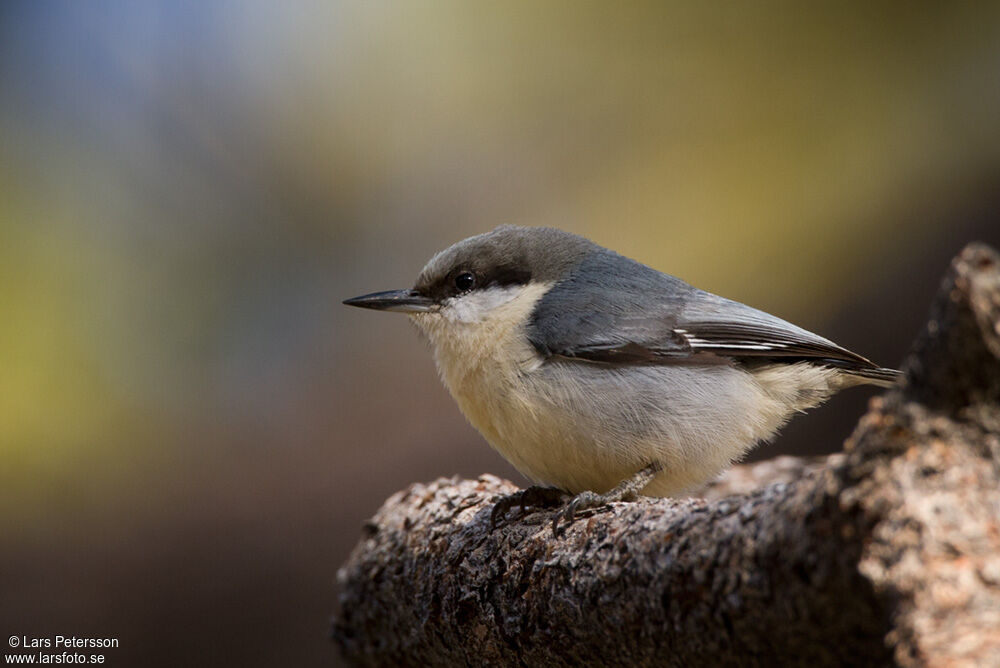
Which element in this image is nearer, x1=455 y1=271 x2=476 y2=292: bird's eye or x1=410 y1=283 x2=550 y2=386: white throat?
x1=410 y1=283 x2=550 y2=386: white throat

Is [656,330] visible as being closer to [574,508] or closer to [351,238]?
[574,508]

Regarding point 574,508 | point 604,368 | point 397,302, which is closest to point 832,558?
point 574,508

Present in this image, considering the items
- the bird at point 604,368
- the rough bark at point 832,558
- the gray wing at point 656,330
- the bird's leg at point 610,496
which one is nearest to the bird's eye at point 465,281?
the bird at point 604,368

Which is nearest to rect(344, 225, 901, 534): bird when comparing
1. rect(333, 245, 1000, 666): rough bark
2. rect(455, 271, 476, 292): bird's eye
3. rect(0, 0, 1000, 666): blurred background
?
rect(455, 271, 476, 292): bird's eye

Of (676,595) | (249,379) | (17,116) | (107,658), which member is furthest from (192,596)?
(676,595)

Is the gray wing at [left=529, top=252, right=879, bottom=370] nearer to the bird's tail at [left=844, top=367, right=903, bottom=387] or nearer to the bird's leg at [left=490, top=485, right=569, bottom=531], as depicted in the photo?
the bird's tail at [left=844, top=367, right=903, bottom=387]

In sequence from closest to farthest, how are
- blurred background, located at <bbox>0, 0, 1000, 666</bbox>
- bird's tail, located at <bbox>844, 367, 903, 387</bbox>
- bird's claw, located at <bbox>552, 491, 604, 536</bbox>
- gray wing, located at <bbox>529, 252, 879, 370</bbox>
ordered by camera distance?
bird's claw, located at <bbox>552, 491, 604, 536</bbox> → gray wing, located at <bbox>529, 252, 879, 370</bbox> → bird's tail, located at <bbox>844, 367, 903, 387</bbox> → blurred background, located at <bbox>0, 0, 1000, 666</bbox>
